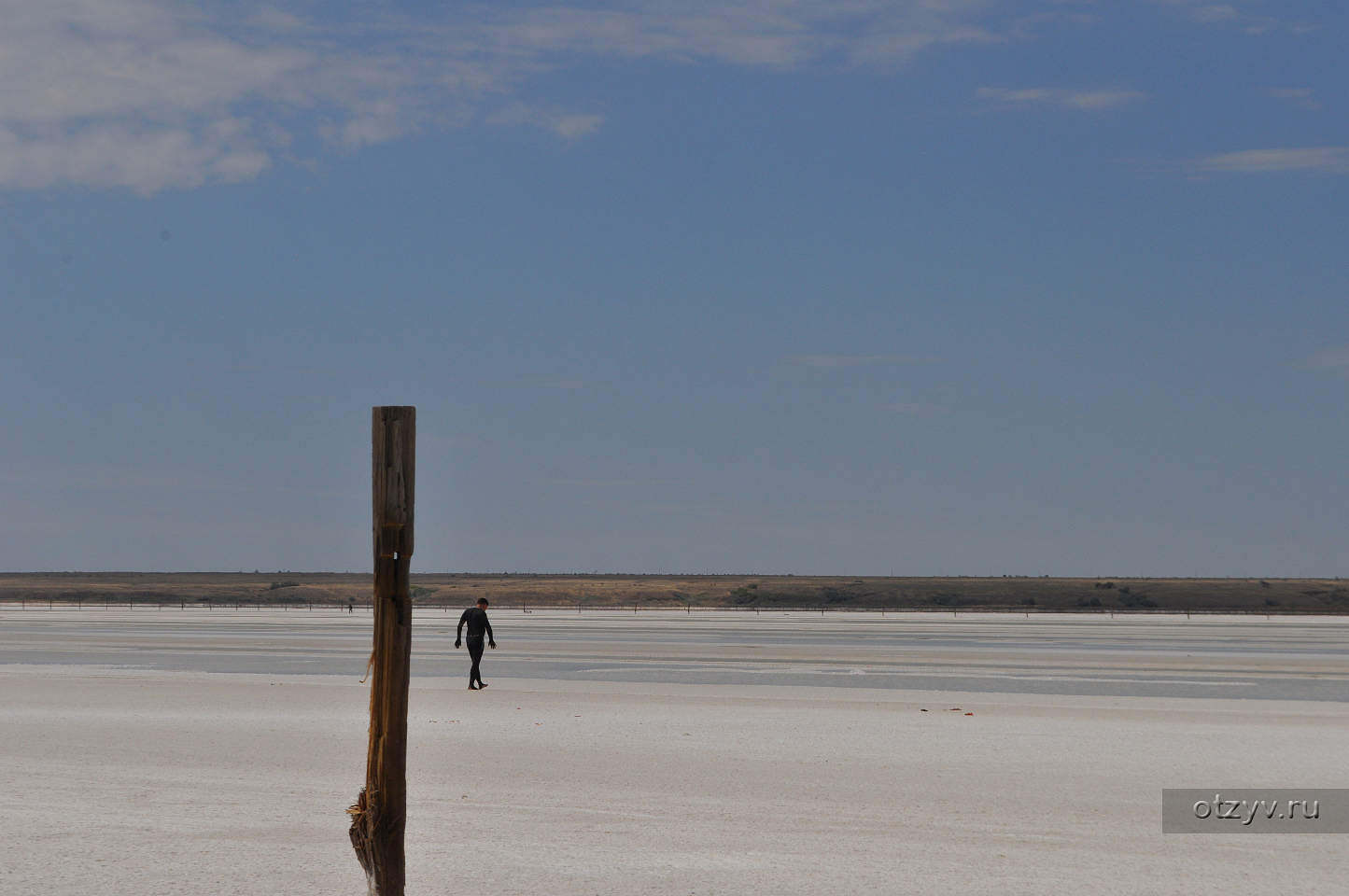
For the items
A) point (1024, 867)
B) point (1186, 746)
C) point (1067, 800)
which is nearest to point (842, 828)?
point (1024, 867)

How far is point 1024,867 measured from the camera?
1152 cm

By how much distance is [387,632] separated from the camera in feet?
27.2

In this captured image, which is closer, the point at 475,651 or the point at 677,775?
the point at 677,775

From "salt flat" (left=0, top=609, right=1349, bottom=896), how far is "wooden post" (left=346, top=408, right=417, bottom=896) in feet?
8.46

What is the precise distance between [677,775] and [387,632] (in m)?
9.13

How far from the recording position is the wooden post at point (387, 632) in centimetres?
830

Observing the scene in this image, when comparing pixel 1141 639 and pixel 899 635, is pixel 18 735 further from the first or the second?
pixel 1141 639

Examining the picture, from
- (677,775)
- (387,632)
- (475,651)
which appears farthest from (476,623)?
(387,632)

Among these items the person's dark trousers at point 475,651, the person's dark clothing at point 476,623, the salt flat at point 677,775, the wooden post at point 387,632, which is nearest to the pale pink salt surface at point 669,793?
the salt flat at point 677,775

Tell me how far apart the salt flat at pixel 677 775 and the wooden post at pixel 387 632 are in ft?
8.46

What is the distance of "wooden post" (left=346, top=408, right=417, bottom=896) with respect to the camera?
8.30 meters

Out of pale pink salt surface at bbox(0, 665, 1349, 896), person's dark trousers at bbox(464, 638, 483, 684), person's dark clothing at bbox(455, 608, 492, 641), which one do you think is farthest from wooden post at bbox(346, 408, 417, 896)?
person's dark clothing at bbox(455, 608, 492, 641)

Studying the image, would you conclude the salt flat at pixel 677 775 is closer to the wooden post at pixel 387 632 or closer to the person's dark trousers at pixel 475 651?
the person's dark trousers at pixel 475 651

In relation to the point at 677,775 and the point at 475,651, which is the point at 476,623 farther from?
the point at 677,775
